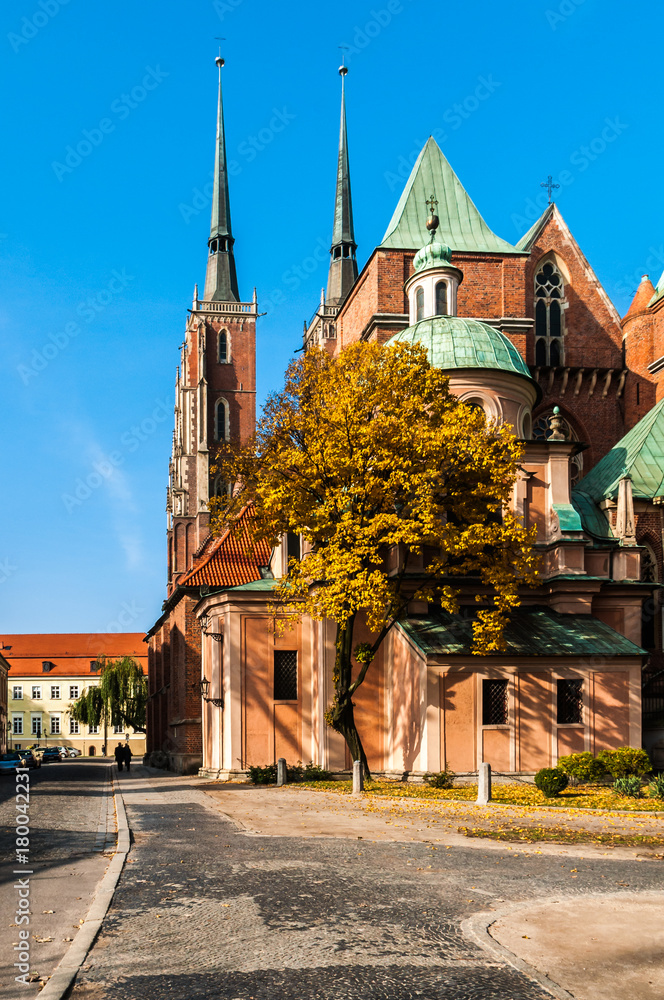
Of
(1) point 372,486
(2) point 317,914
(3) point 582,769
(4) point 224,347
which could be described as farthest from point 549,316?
(4) point 224,347

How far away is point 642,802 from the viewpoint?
20500 mm

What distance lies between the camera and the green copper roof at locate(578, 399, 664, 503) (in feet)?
114

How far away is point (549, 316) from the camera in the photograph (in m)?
45.7

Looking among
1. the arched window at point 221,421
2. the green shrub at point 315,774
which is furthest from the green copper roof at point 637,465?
the arched window at point 221,421

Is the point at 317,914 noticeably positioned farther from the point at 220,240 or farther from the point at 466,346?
the point at 220,240

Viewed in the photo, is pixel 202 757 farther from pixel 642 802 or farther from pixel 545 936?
pixel 545 936

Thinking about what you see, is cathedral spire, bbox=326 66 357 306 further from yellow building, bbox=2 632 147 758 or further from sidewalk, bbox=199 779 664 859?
sidewalk, bbox=199 779 664 859

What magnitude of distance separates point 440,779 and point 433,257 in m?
20.3

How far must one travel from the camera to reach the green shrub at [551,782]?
21.2 meters

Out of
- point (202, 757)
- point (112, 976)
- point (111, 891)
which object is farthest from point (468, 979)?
point (202, 757)

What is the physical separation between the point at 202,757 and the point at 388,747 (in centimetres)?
957

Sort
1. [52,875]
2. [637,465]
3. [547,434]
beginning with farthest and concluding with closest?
[547,434] < [637,465] < [52,875]

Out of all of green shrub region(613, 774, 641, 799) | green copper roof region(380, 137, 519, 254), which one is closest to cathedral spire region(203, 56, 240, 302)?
green copper roof region(380, 137, 519, 254)

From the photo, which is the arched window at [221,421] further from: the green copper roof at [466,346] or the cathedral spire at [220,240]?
the green copper roof at [466,346]
